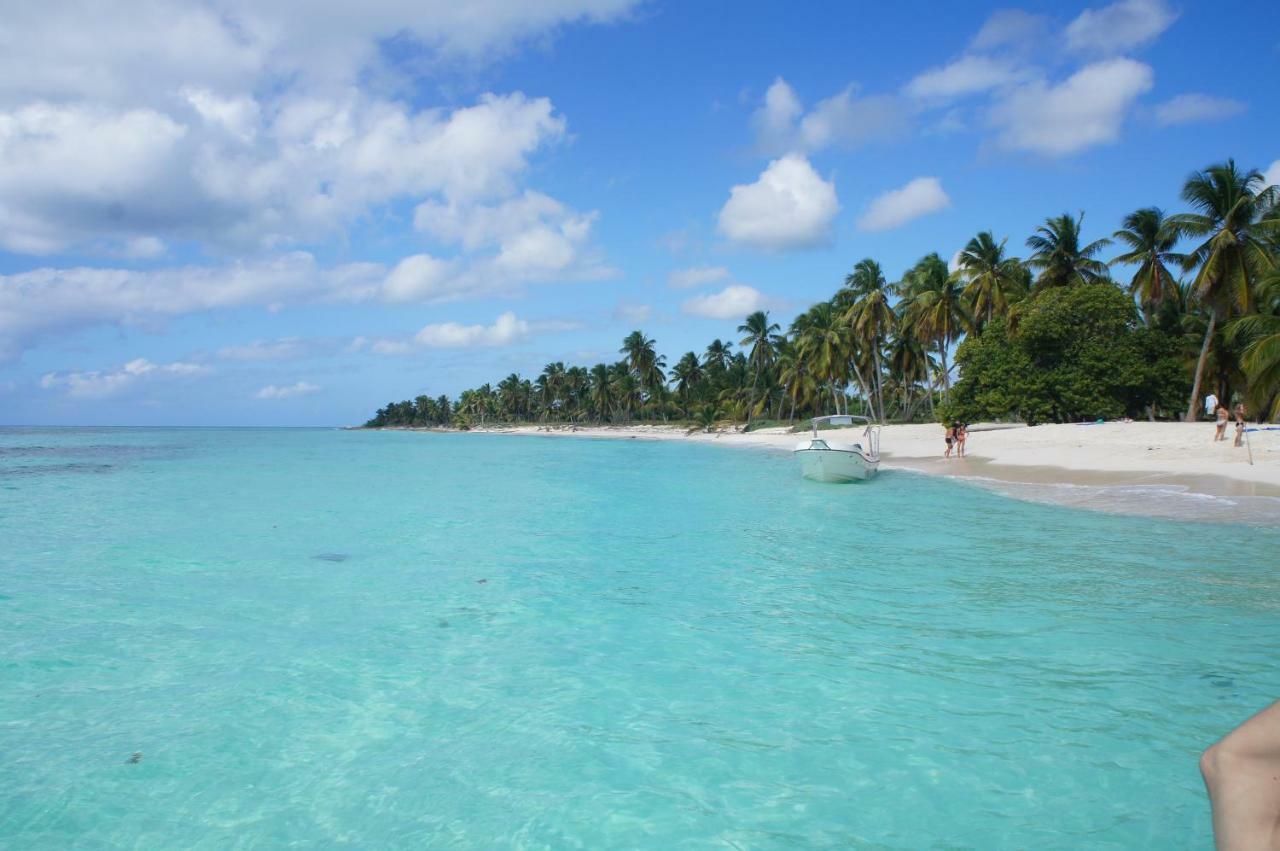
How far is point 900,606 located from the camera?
8484 mm

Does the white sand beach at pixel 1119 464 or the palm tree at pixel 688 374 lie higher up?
the palm tree at pixel 688 374

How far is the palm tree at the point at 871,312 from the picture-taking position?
50531mm

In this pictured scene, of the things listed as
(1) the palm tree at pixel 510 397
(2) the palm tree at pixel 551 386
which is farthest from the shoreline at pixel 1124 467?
(1) the palm tree at pixel 510 397

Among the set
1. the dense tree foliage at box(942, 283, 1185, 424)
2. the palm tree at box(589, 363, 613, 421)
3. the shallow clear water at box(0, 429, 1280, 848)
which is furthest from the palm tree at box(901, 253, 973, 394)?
the palm tree at box(589, 363, 613, 421)

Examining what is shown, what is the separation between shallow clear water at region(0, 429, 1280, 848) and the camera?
431 cm

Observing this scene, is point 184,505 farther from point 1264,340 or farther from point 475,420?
point 475,420

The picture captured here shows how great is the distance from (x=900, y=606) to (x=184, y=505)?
19.0 metres

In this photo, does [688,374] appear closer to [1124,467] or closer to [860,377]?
[860,377]

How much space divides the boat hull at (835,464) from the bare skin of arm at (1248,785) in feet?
70.4

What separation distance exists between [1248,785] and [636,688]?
5.35m

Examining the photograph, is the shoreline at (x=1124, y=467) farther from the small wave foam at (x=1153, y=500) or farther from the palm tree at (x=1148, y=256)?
the palm tree at (x=1148, y=256)

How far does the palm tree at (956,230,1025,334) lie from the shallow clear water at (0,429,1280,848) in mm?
34227

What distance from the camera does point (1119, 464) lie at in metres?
23.8

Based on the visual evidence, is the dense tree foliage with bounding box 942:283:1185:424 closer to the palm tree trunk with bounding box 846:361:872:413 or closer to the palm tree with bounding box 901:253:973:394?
the palm tree with bounding box 901:253:973:394
